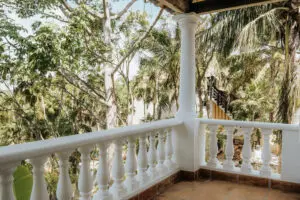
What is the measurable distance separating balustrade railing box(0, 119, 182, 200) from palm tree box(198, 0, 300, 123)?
306 cm

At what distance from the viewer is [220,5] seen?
8.54ft

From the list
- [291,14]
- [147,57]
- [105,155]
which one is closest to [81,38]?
[147,57]

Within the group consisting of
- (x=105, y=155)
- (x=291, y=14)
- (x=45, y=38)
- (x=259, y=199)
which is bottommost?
(x=259, y=199)

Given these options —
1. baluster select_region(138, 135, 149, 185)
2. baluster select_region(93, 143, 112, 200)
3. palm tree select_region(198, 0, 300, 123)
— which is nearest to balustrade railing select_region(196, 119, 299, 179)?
baluster select_region(138, 135, 149, 185)

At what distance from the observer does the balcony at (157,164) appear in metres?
1.28

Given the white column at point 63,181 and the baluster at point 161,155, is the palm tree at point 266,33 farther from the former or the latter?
the white column at point 63,181

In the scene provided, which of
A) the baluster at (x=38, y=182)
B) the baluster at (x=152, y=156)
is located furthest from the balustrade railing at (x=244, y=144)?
the baluster at (x=38, y=182)

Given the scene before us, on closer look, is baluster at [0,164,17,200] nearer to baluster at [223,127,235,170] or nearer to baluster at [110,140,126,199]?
baluster at [110,140,126,199]

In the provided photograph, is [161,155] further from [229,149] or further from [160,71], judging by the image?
[160,71]

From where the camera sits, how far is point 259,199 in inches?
88.3

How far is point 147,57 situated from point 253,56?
12.4 feet

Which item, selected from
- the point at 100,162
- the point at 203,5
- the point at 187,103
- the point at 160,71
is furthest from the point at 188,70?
the point at 160,71

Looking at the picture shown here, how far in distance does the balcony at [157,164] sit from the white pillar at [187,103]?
0.01 meters

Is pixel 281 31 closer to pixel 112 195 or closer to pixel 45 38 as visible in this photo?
pixel 45 38
